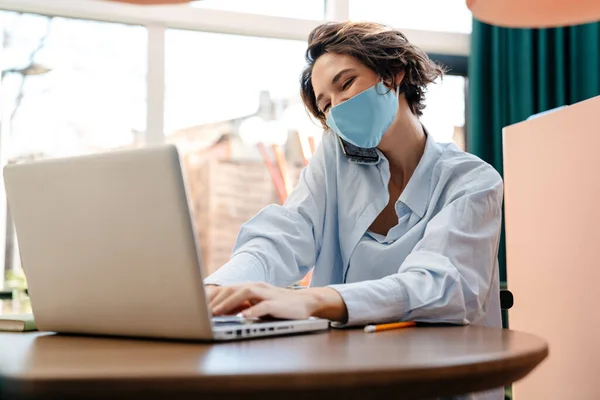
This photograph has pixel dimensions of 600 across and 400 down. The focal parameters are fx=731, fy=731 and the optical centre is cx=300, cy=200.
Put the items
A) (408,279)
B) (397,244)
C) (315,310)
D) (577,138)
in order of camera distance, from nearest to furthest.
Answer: (315,310), (408,279), (397,244), (577,138)

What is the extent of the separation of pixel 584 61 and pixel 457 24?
2.03 ft

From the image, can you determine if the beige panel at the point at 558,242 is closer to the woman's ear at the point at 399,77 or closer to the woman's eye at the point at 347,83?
the woman's ear at the point at 399,77

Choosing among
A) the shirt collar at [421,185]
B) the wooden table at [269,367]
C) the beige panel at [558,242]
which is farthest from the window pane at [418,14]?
the wooden table at [269,367]

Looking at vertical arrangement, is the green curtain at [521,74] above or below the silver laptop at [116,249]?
above

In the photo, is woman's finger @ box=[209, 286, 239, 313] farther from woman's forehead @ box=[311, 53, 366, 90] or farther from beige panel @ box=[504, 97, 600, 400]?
beige panel @ box=[504, 97, 600, 400]

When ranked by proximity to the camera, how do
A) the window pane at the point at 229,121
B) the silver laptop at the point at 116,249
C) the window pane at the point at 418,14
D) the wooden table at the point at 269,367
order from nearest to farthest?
the wooden table at the point at 269,367, the silver laptop at the point at 116,249, the window pane at the point at 229,121, the window pane at the point at 418,14

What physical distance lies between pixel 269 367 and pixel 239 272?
683 millimetres

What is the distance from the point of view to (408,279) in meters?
1.15

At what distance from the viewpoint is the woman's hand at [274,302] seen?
3.24 ft

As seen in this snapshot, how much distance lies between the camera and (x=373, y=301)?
1097 mm

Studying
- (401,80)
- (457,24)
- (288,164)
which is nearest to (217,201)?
(288,164)

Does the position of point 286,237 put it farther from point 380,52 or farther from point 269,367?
point 269,367

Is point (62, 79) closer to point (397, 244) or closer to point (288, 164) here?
point (288, 164)

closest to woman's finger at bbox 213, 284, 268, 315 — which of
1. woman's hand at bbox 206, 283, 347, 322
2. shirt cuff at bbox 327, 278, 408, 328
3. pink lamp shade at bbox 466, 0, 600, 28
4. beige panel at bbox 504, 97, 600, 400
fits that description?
woman's hand at bbox 206, 283, 347, 322
